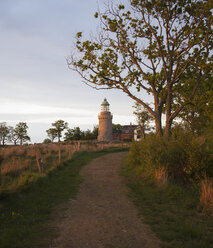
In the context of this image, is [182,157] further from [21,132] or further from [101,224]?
[21,132]

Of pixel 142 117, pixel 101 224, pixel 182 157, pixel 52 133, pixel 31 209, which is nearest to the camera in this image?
pixel 101 224

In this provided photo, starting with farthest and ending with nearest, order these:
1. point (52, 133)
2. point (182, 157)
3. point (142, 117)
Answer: point (52, 133)
point (142, 117)
point (182, 157)

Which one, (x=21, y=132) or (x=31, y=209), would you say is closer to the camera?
(x=31, y=209)

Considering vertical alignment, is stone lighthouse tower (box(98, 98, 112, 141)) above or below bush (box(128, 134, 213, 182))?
above

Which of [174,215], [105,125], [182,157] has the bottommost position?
[174,215]

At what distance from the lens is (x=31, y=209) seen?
745 cm

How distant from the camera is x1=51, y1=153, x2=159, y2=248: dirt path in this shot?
499 centimetres

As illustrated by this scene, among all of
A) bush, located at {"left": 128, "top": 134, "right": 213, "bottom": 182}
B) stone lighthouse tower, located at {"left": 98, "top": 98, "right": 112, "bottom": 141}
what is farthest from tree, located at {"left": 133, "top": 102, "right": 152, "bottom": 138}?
bush, located at {"left": 128, "top": 134, "right": 213, "bottom": 182}

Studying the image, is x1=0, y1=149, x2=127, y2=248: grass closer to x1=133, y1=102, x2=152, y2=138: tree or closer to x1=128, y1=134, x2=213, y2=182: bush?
x1=128, y1=134, x2=213, y2=182: bush

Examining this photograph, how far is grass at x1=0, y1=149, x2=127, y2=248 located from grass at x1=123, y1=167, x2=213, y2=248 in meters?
2.68

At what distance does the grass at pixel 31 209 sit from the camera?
5199mm

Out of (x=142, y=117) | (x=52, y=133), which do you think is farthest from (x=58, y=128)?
(x=142, y=117)

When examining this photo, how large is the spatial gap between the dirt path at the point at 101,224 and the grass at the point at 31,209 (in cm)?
45

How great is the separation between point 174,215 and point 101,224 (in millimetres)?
2317
